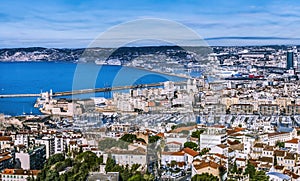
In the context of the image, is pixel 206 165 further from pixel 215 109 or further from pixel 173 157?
pixel 215 109

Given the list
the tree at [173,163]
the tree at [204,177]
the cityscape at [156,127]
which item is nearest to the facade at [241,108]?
the cityscape at [156,127]

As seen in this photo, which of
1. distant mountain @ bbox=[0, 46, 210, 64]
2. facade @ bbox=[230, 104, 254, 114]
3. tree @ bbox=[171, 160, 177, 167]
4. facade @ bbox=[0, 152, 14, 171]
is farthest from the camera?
distant mountain @ bbox=[0, 46, 210, 64]

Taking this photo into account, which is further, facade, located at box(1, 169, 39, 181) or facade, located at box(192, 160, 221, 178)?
facade, located at box(1, 169, 39, 181)

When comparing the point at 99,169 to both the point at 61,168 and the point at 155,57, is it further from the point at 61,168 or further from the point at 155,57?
the point at 155,57

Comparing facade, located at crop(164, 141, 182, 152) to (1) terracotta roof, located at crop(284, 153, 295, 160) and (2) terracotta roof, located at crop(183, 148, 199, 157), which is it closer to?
(2) terracotta roof, located at crop(183, 148, 199, 157)

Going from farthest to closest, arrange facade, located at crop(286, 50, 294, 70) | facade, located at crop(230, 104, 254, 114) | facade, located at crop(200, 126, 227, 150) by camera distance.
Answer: facade, located at crop(286, 50, 294, 70) < facade, located at crop(230, 104, 254, 114) < facade, located at crop(200, 126, 227, 150)

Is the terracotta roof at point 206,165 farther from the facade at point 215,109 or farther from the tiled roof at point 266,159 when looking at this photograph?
the facade at point 215,109

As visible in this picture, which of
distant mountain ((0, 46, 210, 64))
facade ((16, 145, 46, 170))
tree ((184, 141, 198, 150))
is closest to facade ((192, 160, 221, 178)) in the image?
tree ((184, 141, 198, 150))

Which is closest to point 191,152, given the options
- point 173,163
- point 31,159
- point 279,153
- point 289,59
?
point 173,163
